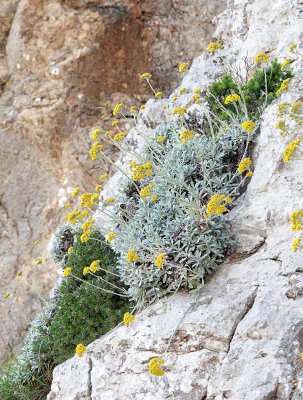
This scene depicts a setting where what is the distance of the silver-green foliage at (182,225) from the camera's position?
3664 millimetres

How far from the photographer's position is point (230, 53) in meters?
6.22

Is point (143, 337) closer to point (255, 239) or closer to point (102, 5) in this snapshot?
point (255, 239)

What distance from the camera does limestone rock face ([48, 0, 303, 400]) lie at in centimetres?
281

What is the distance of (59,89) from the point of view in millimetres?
8219

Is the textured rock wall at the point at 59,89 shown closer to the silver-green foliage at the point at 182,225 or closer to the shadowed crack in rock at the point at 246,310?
the silver-green foliage at the point at 182,225

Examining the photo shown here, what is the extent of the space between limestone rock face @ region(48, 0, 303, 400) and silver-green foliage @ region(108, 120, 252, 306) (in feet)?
0.50

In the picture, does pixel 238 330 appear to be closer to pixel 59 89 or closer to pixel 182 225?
pixel 182 225

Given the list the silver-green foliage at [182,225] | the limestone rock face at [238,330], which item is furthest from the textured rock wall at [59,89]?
the limestone rock face at [238,330]

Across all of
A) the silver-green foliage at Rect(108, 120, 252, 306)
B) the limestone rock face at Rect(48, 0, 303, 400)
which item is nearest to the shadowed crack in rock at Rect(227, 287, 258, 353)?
the limestone rock face at Rect(48, 0, 303, 400)

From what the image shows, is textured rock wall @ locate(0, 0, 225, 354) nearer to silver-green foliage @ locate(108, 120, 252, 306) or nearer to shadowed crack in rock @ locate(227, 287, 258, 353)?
silver-green foliage @ locate(108, 120, 252, 306)

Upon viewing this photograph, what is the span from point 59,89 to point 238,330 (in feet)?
20.6

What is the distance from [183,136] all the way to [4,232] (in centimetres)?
542

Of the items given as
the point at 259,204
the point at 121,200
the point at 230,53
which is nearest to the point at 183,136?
the point at 259,204

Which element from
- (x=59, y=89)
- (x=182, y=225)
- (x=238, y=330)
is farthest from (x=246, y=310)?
(x=59, y=89)
